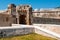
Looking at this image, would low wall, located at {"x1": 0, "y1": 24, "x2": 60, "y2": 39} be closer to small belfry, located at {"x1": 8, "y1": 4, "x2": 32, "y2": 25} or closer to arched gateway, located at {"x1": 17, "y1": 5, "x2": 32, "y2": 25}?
small belfry, located at {"x1": 8, "y1": 4, "x2": 32, "y2": 25}

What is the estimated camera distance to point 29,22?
19.7 meters

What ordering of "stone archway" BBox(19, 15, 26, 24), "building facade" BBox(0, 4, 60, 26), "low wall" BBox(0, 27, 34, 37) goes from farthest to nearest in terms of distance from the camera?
"stone archway" BBox(19, 15, 26, 24)
"building facade" BBox(0, 4, 60, 26)
"low wall" BBox(0, 27, 34, 37)

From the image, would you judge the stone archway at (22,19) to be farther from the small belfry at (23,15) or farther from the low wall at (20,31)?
the low wall at (20,31)

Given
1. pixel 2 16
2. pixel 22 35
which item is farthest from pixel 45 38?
pixel 2 16

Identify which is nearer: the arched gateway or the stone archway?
the arched gateway

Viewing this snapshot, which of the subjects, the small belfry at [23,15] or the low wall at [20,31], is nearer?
the low wall at [20,31]

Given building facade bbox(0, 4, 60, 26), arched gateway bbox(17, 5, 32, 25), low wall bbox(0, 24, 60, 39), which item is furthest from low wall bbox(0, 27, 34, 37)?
arched gateway bbox(17, 5, 32, 25)

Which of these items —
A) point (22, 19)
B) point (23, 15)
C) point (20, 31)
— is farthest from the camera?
point (22, 19)

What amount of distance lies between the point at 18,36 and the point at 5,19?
1030 centimetres

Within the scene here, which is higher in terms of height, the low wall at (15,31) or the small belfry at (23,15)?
the small belfry at (23,15)

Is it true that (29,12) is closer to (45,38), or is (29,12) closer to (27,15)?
(27,15)

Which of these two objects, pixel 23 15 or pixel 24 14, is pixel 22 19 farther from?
pixel 24 14

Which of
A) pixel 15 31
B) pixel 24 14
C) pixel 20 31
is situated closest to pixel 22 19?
pixel 24 14

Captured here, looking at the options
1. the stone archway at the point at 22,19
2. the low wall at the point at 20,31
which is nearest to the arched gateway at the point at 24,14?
the stone archway at the point at 22,19
